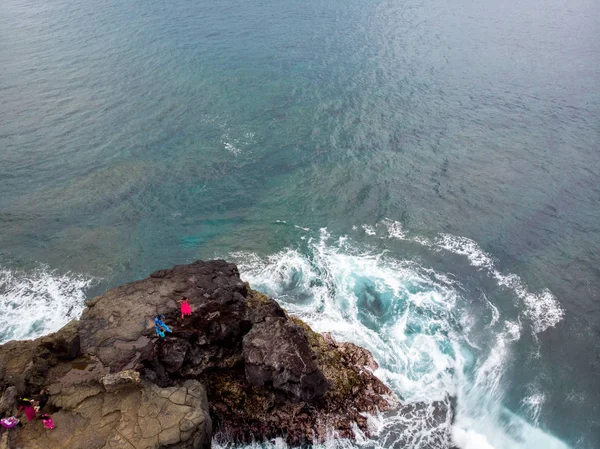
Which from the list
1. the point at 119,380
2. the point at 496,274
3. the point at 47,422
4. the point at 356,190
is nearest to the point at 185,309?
the point at 119,380

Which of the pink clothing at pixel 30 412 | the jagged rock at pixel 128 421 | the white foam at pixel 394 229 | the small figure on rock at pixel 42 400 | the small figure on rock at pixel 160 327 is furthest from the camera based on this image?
the white foam at pixel 394 229

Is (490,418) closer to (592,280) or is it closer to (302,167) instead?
(592,280)

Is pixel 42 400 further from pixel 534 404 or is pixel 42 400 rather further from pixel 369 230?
pixel 534 404

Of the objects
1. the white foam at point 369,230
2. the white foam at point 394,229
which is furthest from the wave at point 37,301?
the white foam at point 394,229

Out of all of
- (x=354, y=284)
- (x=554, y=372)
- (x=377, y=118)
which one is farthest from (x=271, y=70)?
(x=554, y=372)

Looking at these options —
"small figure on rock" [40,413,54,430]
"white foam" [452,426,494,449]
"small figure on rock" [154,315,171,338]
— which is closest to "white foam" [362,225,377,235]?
"white foam" [452,426,494,449]

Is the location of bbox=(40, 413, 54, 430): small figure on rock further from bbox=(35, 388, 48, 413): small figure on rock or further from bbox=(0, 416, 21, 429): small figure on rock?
bbox=(0, 416, 21, 429): small figure on rock

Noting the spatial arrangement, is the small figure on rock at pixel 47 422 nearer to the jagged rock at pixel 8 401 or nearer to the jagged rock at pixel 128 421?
the jagged rock at pixel 128 421
